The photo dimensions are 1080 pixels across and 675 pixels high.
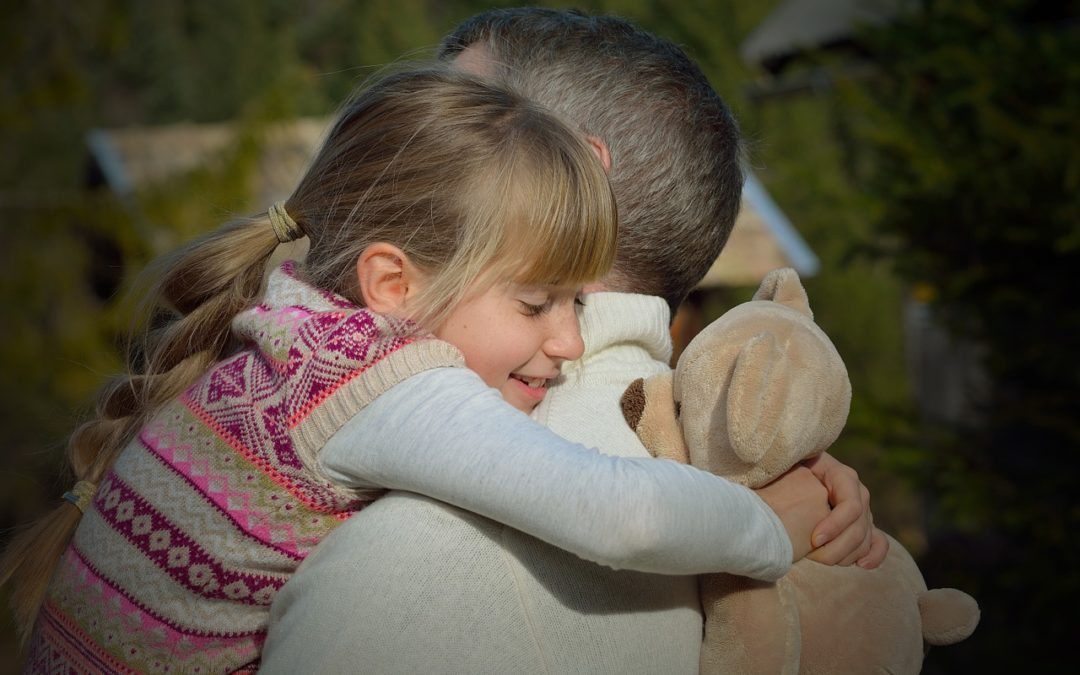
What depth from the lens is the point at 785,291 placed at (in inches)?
63.7

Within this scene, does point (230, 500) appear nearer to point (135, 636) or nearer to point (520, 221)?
point (135, 636)

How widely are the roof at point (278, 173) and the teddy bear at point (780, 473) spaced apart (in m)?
5.11

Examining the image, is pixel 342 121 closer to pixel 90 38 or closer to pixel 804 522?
pixel 804 522

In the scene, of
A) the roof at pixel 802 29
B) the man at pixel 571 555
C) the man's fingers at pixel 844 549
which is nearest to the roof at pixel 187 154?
the roof at pixel 802 29

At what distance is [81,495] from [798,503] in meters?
1.20

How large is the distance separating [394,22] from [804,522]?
15.1m

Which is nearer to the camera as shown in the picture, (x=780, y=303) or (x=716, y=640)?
(x=716, y=640)

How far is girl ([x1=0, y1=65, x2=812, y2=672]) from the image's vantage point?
1471 mm

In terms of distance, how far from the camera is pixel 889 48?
5617 millimetres

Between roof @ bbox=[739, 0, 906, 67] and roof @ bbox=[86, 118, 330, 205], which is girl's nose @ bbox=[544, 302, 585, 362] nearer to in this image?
roof @ bbox=[739, 0, 906, 67]

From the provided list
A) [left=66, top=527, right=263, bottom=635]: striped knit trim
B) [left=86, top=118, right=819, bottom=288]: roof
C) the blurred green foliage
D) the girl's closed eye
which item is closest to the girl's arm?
the girl's closed eye

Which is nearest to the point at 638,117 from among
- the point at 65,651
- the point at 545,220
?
the point at 545,220

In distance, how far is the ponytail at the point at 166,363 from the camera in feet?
6.07

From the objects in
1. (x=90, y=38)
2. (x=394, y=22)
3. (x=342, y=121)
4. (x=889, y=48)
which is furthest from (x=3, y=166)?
(x=342, y=121)
